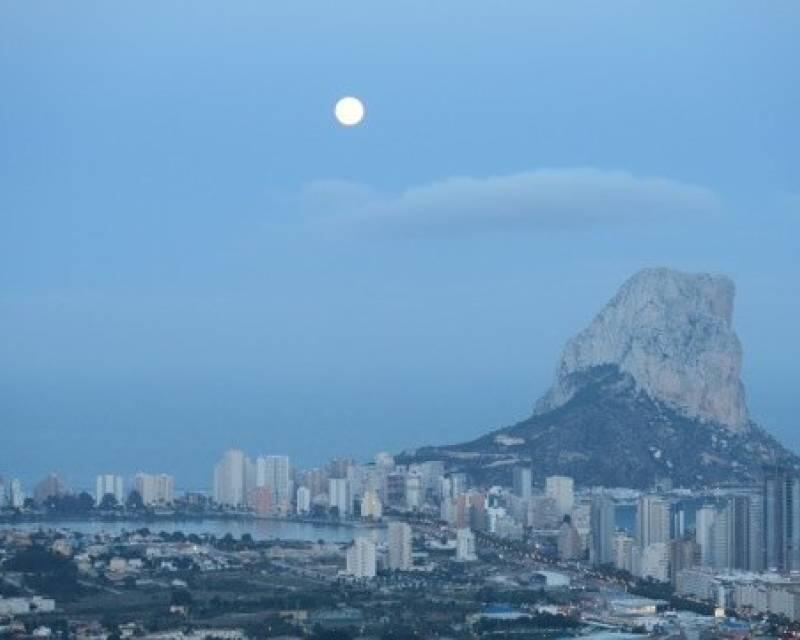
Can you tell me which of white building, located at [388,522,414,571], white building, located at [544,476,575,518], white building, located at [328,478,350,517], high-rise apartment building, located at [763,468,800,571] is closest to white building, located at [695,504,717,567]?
high-rise apartment building, located at [763,468,800,571]

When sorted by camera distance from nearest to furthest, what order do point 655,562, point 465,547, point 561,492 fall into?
point 655,562 → point 465,547 → point 561,492

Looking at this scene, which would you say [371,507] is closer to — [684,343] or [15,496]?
[15,496]

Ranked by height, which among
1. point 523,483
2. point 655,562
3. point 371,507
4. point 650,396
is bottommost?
point 655,562

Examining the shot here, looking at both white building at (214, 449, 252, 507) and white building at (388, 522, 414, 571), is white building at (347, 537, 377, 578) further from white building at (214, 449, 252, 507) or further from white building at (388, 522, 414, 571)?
white building at (214, 449, 252, 507)

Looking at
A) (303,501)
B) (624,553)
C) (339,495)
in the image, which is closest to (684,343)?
(339,495)

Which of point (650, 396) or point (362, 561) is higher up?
point (650, 396)

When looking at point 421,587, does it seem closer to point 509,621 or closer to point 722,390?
point 509,621

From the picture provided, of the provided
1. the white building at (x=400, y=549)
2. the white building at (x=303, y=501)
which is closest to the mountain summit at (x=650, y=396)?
the white building at (x=303, y=501)
